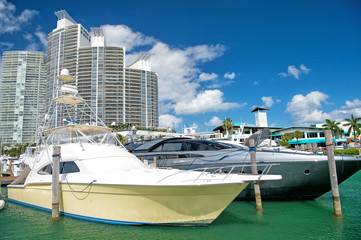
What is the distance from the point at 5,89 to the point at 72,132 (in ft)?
335

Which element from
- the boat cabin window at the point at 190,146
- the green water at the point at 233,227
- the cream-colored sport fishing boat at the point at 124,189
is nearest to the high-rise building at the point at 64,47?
the boat cabin window at the point at 190,146

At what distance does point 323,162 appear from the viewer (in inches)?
360

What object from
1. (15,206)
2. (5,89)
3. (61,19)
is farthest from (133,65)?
(15,206)

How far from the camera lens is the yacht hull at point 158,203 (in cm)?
600

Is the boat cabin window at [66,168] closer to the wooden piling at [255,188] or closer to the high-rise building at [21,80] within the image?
the wooden piling at [255,188]

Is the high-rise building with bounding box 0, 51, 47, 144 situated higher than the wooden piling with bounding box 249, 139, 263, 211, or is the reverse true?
the high-rise building with bounding box 0, 51, 47, 144

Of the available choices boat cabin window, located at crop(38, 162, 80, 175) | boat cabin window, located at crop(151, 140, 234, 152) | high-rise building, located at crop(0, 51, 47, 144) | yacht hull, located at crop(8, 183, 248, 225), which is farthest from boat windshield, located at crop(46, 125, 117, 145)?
high-rise building, located at crop(0, 51, 47, 144)

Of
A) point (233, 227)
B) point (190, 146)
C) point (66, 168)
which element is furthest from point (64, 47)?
point (233, 227)

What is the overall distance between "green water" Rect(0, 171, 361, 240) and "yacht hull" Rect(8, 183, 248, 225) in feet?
0.89

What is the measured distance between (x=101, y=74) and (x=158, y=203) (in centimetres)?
8413

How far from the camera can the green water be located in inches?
238

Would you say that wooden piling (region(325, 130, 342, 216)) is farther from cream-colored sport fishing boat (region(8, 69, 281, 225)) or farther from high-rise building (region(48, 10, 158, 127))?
high-rise building (region(48, 10, 158, 127))

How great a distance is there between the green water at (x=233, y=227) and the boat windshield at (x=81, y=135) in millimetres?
2785

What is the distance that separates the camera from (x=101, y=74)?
83.2 m
